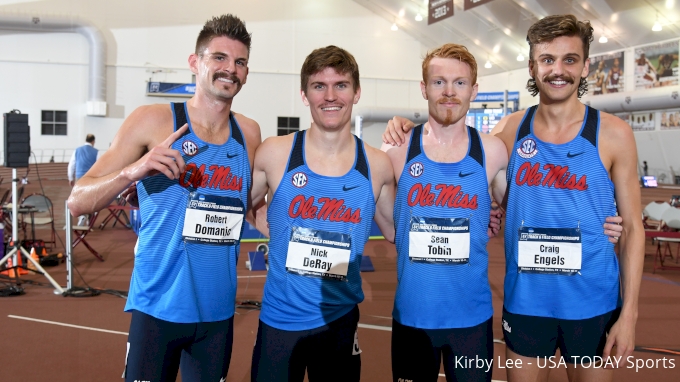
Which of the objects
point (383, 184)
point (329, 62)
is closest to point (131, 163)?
point (329, 62)

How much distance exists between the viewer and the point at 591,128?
2.22m

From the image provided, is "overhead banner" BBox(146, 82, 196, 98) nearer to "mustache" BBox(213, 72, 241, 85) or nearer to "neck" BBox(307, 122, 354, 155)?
"mustache" BBox(213, 72, 241, 85)

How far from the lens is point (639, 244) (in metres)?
2.17

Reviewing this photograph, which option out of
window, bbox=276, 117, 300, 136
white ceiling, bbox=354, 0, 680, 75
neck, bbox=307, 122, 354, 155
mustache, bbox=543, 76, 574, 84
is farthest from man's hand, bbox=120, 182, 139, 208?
window, bbox=276, 117, 300, 136

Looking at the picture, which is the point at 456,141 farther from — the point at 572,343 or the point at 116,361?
the point at 116,361

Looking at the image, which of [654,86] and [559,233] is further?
[654,86]

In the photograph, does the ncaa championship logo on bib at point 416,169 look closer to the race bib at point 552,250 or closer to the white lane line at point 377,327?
the race bib at point 552,250

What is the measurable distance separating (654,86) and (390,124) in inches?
747

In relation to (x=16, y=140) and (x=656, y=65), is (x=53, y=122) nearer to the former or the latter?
(x=16, y=140)

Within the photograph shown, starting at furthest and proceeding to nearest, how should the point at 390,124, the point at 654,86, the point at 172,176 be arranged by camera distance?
the point at 654,86
the point at 390,124
the point at 172,176

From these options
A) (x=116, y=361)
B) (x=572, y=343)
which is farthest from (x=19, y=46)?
(x=572, y=343)

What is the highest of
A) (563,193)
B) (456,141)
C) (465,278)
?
(456,141)

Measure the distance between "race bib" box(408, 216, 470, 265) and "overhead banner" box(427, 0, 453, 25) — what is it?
40.8 feet

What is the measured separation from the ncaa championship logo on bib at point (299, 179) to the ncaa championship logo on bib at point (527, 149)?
3.25 feet
